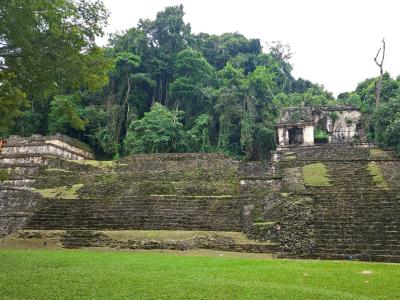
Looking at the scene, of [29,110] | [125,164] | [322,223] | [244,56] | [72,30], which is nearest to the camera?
[72,30]

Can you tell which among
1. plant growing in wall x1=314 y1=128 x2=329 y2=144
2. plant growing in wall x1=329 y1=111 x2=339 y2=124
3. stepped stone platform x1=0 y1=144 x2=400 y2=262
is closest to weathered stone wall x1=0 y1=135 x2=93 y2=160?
stepped stone platform x1=0 y1=144 x2=400 y2=262

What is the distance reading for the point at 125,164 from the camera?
24.0 m

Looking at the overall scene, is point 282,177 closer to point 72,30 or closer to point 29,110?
point 72,30

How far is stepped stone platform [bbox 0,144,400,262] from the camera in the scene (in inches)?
506

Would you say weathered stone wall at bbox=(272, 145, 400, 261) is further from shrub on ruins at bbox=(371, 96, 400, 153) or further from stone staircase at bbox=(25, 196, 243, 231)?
shrub on ruins at bbox=(371, 96, 400, 153)

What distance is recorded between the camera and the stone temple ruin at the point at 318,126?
29.7m

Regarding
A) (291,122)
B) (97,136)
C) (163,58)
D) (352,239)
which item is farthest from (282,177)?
(163,58)

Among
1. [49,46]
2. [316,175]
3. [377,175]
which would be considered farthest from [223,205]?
[49,46]

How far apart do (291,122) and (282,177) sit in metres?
12.0

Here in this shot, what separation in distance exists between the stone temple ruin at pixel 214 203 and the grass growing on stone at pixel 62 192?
0.15ft

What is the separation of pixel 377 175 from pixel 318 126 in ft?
45.1

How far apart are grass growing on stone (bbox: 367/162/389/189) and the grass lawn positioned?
25.1ft

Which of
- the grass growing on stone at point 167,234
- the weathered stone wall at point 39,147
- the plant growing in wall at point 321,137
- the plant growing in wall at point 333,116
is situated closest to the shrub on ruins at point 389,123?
the plant growing in wall at point 333,116

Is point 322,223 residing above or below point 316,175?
below
